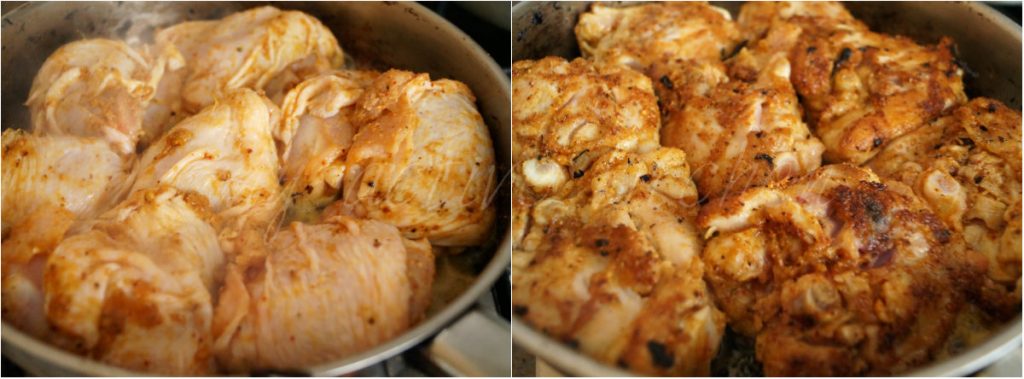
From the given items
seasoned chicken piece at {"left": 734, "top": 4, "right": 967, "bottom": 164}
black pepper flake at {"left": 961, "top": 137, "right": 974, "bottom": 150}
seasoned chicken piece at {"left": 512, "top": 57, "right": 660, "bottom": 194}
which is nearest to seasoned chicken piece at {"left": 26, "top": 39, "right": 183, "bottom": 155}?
seasoned chicken piece at {"left": 512, "top": 57, "right": 660, "bottom": 194}

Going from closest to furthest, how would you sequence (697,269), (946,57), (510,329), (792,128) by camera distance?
(510,329), (697,269), (792,128), (946,57)

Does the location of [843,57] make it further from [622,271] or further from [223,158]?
[223,158]

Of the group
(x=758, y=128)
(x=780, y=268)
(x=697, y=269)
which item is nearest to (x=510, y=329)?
(x=697, y=269)

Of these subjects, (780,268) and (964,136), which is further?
(964,136)

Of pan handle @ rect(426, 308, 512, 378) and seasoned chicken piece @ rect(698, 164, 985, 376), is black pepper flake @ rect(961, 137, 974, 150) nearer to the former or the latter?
seasoned chicken piece @ rect(698, 164, 985, 376)

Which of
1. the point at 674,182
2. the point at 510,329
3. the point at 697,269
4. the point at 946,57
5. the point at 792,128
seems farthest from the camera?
the point at 946,57

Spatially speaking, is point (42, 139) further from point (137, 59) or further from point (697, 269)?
point (697, 269)

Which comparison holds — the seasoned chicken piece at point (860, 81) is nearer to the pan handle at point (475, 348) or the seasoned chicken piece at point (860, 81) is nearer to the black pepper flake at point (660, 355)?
the black pepper flake at point (660, 355)
